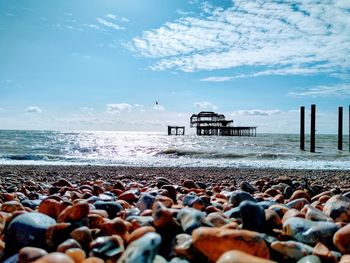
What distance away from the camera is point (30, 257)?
1.65 meters

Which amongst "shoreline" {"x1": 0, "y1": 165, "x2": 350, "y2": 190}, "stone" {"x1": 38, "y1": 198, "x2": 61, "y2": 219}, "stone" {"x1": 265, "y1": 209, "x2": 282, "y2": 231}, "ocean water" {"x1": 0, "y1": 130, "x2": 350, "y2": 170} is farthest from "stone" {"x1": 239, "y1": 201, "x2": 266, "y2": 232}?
"ocean water" {"x1": 0, "y1": 130, "x2": 350, "y2": 170}

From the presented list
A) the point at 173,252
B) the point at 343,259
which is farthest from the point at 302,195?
the point at 173,252

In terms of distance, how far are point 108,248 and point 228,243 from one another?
2.21ft

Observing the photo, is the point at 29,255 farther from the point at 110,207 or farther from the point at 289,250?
the point at 289,250

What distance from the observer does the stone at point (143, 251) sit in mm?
1505

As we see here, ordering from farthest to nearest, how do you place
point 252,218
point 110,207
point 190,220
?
point 110,207, point 252,218, point 190,220

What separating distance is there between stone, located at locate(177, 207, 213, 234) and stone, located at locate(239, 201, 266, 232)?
244mm

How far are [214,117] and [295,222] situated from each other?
57.4 metres

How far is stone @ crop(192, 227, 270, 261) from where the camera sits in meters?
1.57

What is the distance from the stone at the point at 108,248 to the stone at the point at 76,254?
0.08 metres

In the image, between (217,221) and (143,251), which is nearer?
(143,251)

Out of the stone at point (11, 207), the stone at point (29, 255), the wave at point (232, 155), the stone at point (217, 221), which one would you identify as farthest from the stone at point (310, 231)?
the wave at point (232, 155)

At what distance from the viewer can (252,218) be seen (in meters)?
2.09

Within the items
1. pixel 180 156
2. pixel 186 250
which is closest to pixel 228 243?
pixel 186 250
